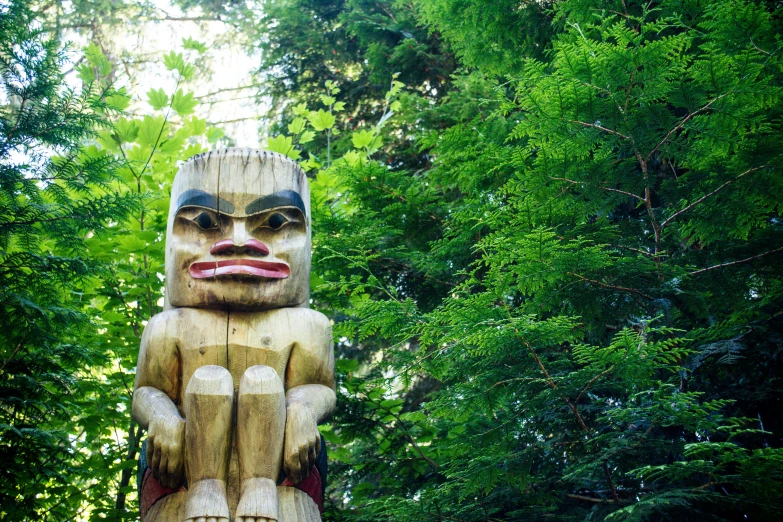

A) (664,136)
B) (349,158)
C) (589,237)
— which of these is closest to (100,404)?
(349,158)

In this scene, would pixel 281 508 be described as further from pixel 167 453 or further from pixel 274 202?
pixel 274 202

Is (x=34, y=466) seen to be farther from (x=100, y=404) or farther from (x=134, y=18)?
(x=134, y=18)

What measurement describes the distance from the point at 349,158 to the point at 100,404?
2790 mm

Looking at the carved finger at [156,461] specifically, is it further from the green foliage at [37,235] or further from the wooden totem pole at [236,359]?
the green foliage at [37,235]

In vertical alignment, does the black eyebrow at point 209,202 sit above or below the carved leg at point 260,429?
above

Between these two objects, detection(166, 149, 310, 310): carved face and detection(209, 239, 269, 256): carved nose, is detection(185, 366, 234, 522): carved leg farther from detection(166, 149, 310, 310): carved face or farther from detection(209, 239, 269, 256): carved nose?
detection(209, 239, 269, 256): carved nose

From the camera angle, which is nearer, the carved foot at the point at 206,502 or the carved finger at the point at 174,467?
the carved foot at the point at 206,502

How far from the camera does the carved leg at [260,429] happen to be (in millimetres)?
3717

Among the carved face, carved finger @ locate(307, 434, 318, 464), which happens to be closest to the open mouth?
the carved face

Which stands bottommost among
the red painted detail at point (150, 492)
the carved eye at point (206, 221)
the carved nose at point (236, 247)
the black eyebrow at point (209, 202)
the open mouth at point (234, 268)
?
the red painted detail at point (150, 492)

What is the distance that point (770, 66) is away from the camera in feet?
14.7

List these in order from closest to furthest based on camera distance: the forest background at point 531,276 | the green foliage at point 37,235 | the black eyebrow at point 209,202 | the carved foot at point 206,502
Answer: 1. the carved foot at point 206,502
2. the forest background at point 531,276
3. the black eyebrow at point 209,202
4. the green foliage at point 37,235

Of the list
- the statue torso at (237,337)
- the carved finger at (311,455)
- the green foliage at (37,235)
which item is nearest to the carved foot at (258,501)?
the carved finger at (311,455)

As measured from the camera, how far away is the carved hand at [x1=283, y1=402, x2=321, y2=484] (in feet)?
12.4
